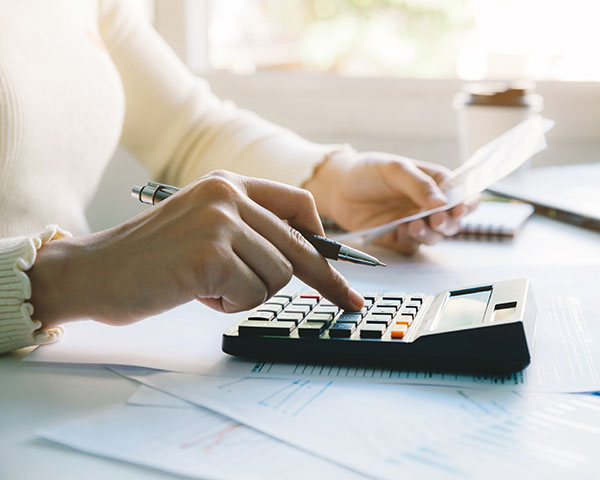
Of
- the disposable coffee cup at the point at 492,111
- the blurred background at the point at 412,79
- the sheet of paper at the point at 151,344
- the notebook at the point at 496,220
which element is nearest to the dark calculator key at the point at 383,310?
the sheet of paper at the point at 151,344

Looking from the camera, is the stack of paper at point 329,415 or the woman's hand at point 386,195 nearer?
the stack of paper at point 329,415

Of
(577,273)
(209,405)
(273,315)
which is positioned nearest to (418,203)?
(577,273)

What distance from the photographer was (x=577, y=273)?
0.75 m

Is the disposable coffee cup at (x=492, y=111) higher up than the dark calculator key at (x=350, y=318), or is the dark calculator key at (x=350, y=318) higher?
the disposable coffee cup at (x=492, y=111)

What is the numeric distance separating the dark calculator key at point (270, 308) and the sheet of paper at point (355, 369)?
41 mm

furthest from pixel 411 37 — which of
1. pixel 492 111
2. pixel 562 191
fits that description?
pixel 562 191

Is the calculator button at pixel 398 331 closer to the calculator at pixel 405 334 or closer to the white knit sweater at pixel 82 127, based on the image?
the calculator at pixel 405 334

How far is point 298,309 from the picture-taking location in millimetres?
547

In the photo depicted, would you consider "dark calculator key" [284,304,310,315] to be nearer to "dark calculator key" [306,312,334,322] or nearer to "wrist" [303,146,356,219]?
"dark calculator key" [306,312,334,322]

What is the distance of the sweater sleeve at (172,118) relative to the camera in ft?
3.51

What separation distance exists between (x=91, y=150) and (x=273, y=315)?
45 centimetres

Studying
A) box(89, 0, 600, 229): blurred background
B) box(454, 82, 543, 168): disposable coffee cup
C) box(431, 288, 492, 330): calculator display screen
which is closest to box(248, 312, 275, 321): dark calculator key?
box(431, 288, 492, 330): calculator display screen

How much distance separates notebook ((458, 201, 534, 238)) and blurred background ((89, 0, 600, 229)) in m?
0.55

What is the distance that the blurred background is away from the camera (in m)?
1.55
